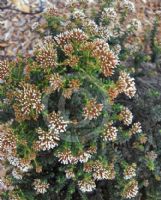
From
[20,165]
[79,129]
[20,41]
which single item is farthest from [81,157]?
[20,41]

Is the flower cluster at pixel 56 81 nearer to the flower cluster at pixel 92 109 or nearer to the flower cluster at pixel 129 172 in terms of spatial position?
the flower cluster at pixel 92 109

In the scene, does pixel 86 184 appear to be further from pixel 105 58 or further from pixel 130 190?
pixel 105 58

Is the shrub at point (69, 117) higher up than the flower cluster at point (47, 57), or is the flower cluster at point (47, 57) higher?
the flower cluster at point (47, 57)

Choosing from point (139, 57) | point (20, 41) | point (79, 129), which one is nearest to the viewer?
point (79, 129)

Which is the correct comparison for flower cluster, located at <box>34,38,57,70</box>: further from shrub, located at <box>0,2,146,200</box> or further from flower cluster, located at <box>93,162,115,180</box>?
flower cluster, located at <box>93,162,115,180</box>

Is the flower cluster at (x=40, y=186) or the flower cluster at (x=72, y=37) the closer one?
the flower cluster at (x=72, y=37)

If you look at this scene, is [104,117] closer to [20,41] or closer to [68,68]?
[68,68]

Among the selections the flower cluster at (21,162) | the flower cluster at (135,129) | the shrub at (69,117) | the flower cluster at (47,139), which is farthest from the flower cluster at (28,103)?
the flower cluster at (135,129)

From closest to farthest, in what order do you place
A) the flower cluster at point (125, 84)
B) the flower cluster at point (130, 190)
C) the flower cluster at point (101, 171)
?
the flower cluster at point (125, 84), the flower cluster at point (101, 171), the flower cluster at point (130, 190)

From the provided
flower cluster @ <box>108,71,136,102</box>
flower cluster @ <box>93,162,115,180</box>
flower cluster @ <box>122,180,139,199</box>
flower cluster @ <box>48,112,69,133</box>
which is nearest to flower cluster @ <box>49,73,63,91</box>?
flower cluster @ <box>48,112,69,133</box>
